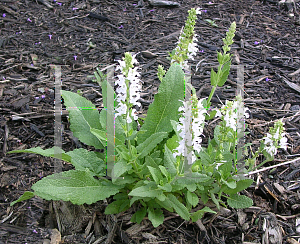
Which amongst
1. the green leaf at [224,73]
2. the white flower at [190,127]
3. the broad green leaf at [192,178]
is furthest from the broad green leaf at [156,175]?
the green leaf at [224,73]

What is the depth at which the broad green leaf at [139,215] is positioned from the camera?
102 inches

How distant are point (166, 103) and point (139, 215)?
1.06 m

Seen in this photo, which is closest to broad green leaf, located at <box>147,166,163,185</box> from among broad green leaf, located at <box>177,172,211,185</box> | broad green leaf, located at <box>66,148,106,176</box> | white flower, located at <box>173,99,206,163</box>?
broad green leaf, located at <box>177,172,211,185</box>

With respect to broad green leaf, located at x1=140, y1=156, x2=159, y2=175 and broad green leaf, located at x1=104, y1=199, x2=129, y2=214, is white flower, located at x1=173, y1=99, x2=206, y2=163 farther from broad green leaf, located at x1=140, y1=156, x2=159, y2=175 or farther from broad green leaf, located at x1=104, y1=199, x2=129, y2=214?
broad green leaf, located at x1=104, y1=199, x2=129, y2=214

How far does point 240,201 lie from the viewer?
8.61 ft

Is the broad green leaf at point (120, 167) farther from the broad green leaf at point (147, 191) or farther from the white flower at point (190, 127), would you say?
the white flower at point (190, 127)

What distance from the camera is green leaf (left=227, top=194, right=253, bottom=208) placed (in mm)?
2584

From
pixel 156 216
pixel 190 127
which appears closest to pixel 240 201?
pixel 156 216

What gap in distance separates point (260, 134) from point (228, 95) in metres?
0.72

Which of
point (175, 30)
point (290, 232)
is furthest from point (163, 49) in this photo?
point (290, 232)

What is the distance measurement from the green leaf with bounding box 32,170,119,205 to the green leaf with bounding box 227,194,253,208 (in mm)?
1003

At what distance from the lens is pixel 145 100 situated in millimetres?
3947

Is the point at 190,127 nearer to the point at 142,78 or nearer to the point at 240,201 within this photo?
the point at 240,201

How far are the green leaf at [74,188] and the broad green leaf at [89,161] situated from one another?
19 cm
